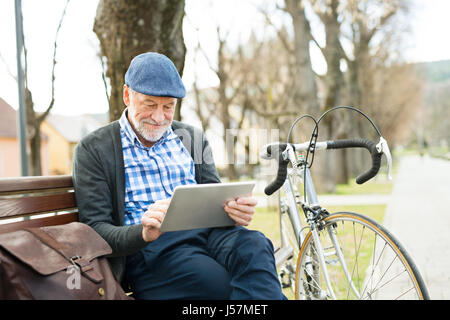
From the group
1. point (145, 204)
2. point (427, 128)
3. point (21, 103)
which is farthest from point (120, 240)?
point (427, 128)

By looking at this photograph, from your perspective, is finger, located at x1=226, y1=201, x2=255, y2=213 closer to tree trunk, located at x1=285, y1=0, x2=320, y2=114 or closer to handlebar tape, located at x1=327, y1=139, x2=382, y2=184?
handlebar tape, located at x1=327, y1=139, x2=382, y2=184

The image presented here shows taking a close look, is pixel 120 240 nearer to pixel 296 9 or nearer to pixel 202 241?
pixel 202 241

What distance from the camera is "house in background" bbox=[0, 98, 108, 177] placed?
136ft

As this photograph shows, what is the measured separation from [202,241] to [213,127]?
27.8 m

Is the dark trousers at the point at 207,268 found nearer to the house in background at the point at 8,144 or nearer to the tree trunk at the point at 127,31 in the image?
the tree trunk at the point at 127,31

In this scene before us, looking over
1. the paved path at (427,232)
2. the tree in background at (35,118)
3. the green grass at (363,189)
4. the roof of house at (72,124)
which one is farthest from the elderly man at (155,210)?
the roof of house at (72,124)

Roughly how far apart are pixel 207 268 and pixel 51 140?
167ft

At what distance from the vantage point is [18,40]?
22.6 ft

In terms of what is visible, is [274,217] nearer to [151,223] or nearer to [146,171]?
[146,171]

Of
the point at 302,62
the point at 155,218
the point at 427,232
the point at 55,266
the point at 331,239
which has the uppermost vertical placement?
the point at 302,62

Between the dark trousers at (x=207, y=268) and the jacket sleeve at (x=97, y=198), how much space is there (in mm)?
190

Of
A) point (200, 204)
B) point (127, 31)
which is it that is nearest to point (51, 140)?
point (127, 31)

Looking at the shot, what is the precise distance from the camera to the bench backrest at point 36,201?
2439 millimetres

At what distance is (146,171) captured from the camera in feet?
9.39
